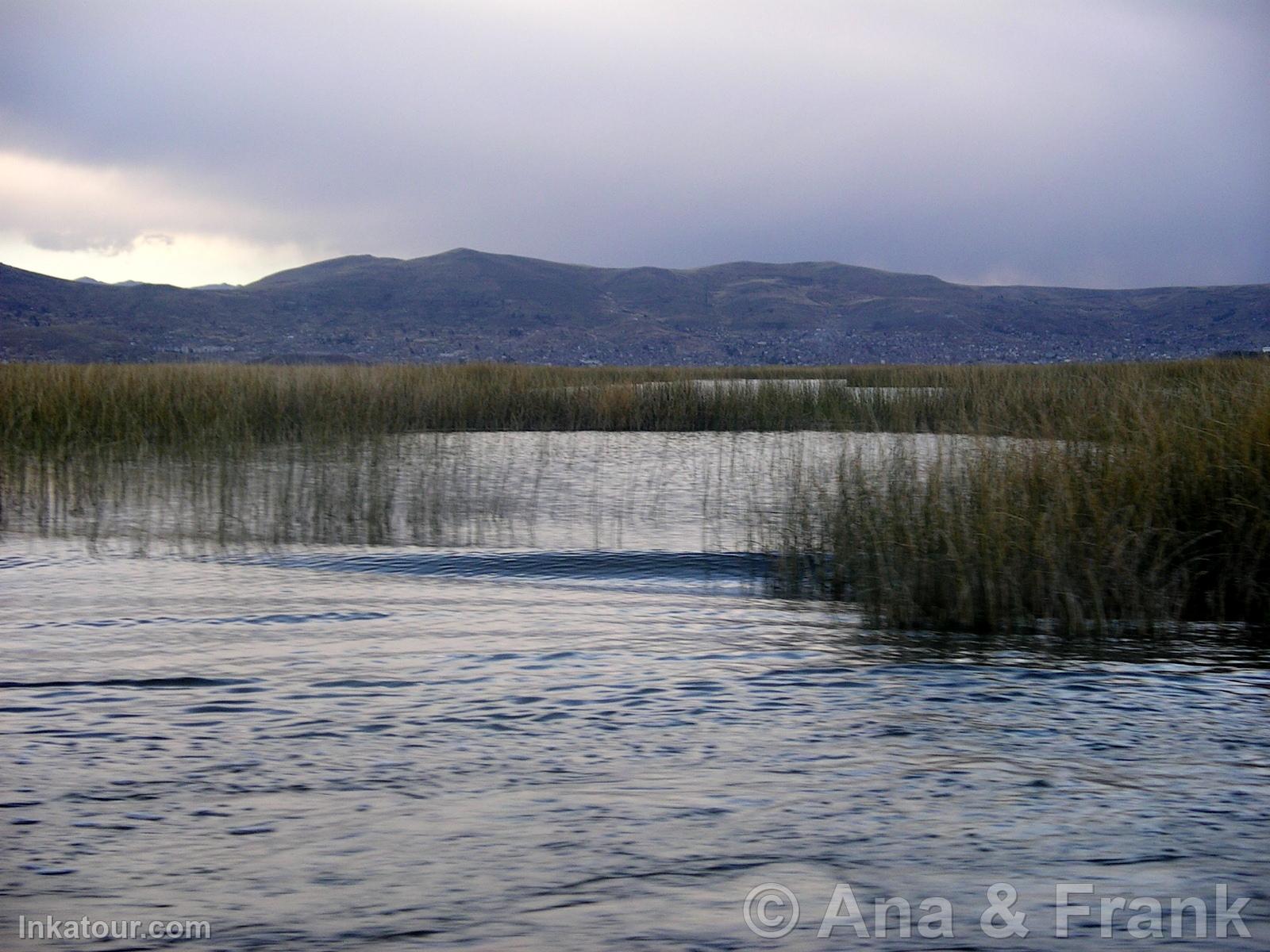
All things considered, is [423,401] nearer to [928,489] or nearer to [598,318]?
[928,489]

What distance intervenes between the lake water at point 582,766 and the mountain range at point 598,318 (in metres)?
57.0

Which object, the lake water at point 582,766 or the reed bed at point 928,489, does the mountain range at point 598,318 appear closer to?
the reed bed at point 928,489

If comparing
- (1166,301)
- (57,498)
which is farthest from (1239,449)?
(1166,301)

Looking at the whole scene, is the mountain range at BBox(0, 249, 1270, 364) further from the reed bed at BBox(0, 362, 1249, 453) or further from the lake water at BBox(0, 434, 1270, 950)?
the lake water at BBox(0, 434, 1270, 950)

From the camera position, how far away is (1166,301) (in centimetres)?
9731

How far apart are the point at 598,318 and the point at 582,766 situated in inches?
3381

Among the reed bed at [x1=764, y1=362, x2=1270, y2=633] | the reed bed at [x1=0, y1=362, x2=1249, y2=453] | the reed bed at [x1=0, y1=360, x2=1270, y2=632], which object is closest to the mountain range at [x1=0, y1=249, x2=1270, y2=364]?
the reed bed at [x1=0, y1=362, x2=1249, y2=453]

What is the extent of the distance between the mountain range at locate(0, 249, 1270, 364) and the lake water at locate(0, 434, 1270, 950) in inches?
2246

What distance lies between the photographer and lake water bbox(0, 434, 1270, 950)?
2.39m

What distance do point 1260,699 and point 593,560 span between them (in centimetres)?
346

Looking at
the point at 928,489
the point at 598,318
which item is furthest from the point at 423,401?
the point at 598,318

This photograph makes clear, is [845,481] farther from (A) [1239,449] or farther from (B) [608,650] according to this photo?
(B) [608,650]

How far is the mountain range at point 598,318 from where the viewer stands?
7125 cm

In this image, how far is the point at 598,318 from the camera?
88000mm
